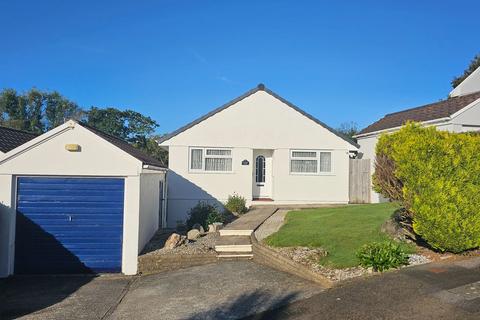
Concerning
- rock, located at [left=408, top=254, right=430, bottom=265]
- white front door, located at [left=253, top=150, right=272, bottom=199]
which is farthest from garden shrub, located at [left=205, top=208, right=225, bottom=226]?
rock, located at [left=408, top=254, right=430, bottom=265]

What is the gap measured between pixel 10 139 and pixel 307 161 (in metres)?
11.7

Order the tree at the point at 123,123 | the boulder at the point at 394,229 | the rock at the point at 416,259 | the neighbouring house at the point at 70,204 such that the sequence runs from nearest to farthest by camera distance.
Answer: the rock at the point at 416,259, the boulder at the point at 394,229, the neighbouring house at the point at 70,204, the tree at the point at 123,123

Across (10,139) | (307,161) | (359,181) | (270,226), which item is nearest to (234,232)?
(270,226)

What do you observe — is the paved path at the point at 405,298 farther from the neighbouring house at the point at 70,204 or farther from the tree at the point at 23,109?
the tree at the point at 23,109

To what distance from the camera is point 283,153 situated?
18391 mm

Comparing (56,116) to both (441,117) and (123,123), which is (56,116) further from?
(441,117)

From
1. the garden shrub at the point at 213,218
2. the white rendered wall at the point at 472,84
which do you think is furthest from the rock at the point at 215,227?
the white rendered wall at the point at 472,84

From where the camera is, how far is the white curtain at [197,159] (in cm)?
1792

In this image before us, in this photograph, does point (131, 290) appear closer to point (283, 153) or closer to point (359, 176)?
point (283, 153)

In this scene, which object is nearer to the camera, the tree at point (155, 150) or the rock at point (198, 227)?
the rock at point (198, 227)

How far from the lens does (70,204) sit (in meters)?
10.9

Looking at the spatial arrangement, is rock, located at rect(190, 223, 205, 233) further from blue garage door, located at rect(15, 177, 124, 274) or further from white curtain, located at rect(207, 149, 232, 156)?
white curtain, located at rect(207, 149, 232, 156)

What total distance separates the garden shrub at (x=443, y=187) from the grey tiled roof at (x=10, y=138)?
10.2 meters

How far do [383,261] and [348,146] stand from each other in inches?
457
